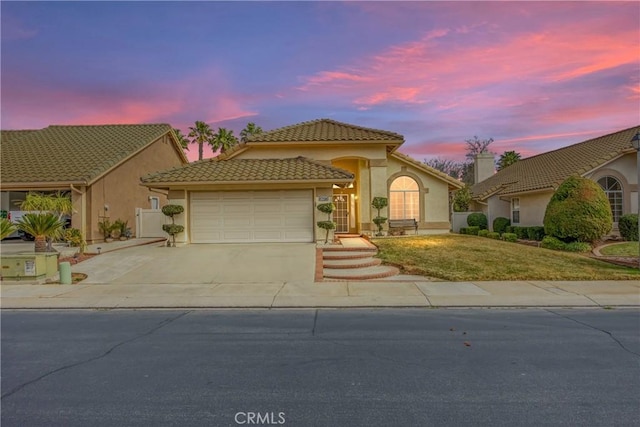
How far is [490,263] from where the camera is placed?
14086 mm

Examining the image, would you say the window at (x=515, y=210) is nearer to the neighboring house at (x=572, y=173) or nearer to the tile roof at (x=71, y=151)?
the neighboring house at (x=572, y=173)

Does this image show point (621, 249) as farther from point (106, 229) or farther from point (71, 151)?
point (71, 151)

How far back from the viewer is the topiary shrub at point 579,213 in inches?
690

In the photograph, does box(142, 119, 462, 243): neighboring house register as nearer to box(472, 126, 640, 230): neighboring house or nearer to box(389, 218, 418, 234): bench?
box(389, 218, 418, 234): bench

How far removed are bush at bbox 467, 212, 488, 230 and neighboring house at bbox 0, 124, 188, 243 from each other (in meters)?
20.4

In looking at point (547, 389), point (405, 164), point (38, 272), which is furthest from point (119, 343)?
point (405, 164)

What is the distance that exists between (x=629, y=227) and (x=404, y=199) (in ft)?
34.4

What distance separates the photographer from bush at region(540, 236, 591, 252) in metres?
17.4

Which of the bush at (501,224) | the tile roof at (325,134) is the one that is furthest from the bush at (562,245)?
the tile roof at (325,134)

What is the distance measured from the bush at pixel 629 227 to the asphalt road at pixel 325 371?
14.2 metres

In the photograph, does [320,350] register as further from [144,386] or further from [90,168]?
[90,168]

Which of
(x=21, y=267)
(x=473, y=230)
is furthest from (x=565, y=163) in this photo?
(x=21, y=267)

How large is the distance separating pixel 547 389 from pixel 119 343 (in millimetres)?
5939

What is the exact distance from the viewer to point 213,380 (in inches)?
194
